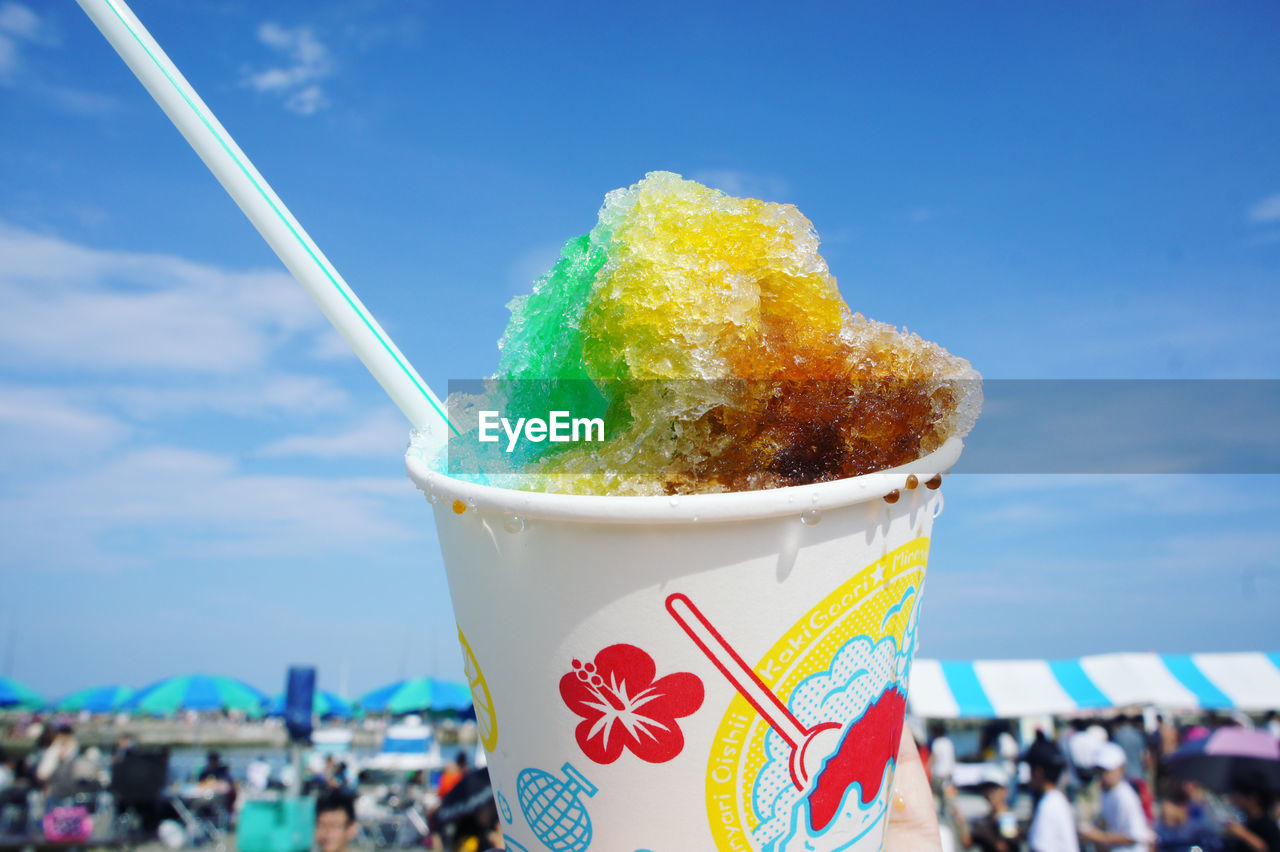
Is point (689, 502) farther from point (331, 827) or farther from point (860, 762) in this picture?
point (331, 827)

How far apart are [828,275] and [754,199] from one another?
18cm

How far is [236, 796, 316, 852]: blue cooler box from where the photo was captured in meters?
7.55

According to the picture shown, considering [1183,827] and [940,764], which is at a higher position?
[940,764]

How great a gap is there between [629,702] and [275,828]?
7.92 metres

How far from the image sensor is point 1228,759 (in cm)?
695

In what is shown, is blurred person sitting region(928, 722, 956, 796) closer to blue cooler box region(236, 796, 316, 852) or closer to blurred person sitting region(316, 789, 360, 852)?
blurred person sitting region(316, 789, 360, 852)

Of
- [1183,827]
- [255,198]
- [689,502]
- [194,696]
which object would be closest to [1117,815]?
[1183,827]

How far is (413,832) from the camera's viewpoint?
9531mm

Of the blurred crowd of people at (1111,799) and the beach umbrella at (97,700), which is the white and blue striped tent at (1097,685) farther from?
the beach umbrella at (97,700)

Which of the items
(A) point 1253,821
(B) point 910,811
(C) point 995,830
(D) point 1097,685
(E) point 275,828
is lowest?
(C) point 995,830

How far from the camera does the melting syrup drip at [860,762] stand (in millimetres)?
1244

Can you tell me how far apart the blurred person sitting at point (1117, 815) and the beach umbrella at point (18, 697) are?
674 inches

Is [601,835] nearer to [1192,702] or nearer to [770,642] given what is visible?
[770,642]

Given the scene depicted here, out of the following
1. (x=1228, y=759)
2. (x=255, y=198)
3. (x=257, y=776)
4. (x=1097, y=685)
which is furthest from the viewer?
(x=257, y=776)
